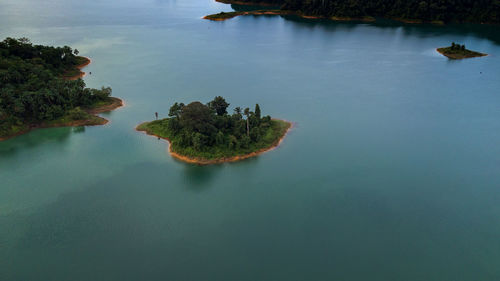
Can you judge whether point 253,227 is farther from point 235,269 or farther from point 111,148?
point 111,148

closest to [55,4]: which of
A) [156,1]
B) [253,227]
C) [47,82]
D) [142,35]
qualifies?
[156,1]

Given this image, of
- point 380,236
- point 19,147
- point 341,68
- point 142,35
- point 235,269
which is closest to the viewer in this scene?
point 235,269

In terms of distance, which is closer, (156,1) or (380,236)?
(380,236)

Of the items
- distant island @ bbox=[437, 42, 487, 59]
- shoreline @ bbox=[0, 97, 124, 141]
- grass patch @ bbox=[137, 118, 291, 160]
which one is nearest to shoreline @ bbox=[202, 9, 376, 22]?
distant island @ bbox=[437, 42, 487, 59]

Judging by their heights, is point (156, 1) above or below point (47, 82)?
above

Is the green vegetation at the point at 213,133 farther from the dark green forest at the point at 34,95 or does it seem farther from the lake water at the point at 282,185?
the dark green forest at the point at 34,95

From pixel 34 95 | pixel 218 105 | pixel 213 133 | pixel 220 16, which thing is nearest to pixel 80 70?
pixel 34 95
